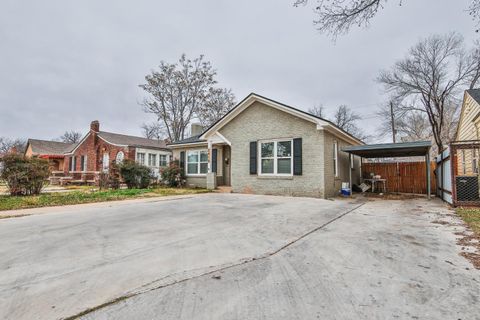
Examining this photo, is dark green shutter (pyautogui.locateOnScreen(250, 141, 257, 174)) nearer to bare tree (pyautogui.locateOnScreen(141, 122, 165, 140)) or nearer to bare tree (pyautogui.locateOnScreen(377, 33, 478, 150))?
bare tree (pyautogui.locateOnScreen(377, 33, 478, 150))

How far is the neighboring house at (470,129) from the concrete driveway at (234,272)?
8.09m

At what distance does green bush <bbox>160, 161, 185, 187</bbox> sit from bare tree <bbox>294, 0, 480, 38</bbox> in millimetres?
12159

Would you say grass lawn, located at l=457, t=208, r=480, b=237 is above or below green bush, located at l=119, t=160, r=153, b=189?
below

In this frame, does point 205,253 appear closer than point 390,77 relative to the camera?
Yes

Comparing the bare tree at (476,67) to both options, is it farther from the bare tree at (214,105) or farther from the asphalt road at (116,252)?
the bare tree at (214,105)

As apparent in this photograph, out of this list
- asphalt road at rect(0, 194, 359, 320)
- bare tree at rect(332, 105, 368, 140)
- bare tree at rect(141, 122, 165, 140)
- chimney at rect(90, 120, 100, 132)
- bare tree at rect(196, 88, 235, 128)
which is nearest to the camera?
asphalt road at rect(0, 194, 359, 320)

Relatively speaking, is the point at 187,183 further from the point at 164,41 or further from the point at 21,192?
the point at 164,41

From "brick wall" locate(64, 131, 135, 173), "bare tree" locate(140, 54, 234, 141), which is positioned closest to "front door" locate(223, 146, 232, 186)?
"brick wall" locate(64, 131, 135, 173)

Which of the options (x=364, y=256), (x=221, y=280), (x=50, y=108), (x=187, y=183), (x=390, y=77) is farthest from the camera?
(x=50, y=108)

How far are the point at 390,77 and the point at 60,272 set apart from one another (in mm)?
24112

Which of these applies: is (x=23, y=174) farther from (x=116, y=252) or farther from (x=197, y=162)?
(x=116, y=252)

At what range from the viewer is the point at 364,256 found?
10.3 feet

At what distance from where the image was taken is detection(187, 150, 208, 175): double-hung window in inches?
586

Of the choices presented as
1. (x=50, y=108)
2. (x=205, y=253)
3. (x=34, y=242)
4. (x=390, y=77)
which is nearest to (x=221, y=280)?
(x=205, y=253)
